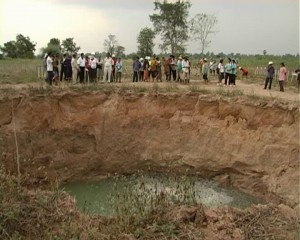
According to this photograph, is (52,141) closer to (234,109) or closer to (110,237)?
(234,109)

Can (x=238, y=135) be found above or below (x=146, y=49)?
below

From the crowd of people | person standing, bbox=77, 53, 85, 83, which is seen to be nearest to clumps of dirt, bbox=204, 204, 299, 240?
the crowd of people

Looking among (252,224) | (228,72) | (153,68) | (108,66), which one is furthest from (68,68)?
(252,224)

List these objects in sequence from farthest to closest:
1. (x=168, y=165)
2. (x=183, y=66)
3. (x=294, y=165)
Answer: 1. (x=183, y=66)
2. (x=168, y=165)
3. (x=294, y=165)

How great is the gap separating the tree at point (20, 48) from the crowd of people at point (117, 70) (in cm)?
1815

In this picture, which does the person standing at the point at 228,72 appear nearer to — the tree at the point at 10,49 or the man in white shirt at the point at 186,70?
the man in white shirt at the point at 186,70

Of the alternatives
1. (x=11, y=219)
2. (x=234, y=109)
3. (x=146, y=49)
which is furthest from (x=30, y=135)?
(x=146, y=49)

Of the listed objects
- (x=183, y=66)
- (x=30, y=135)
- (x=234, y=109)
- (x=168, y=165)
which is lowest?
(x=168, y=165)

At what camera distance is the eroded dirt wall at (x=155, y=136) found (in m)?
11.3

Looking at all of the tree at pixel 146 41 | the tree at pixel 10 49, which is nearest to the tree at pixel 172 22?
the tree at pixel 146 41

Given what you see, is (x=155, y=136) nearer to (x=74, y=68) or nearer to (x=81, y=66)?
(x=81, y=66)

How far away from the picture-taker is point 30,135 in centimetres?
1164

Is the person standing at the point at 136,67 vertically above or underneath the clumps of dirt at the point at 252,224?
above

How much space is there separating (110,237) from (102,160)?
797 centimetres
